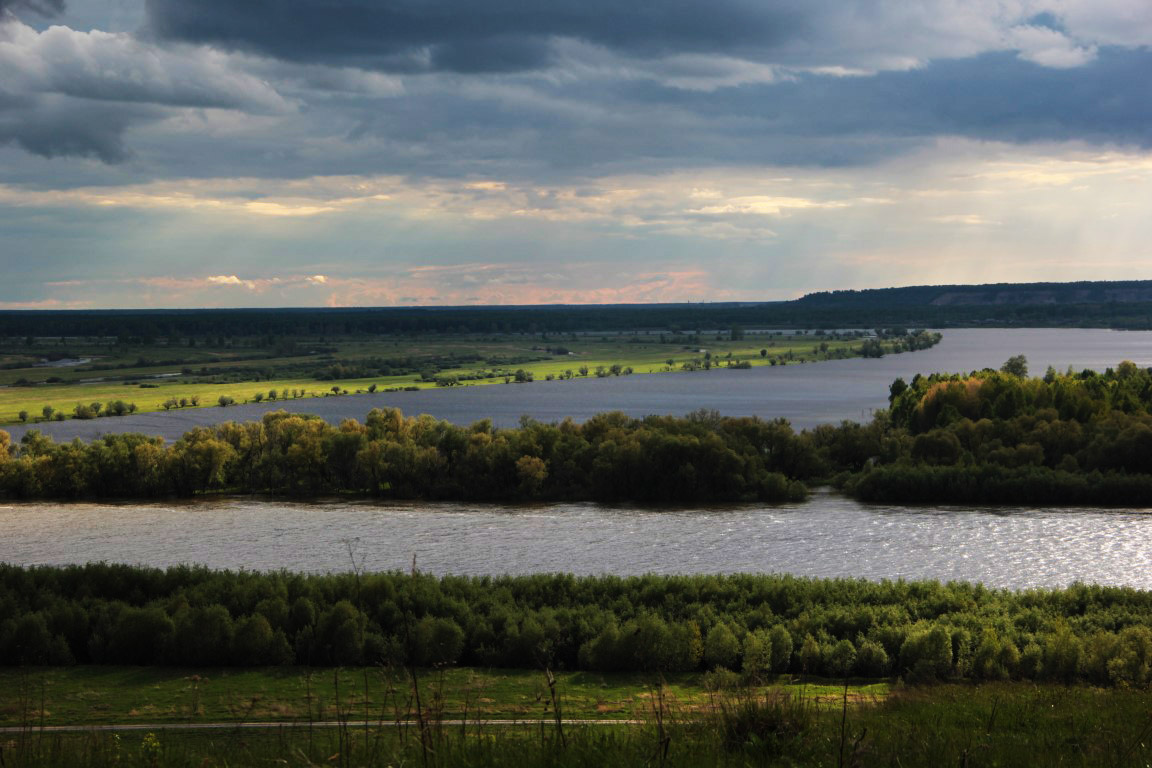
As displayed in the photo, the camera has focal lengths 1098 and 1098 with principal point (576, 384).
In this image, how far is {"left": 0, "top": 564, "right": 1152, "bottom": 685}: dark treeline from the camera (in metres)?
26.0

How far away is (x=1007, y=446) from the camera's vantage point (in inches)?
2381

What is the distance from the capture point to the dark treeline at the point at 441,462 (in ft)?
186

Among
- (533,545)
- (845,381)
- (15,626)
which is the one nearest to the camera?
(15,626)

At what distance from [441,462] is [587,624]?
106 feet

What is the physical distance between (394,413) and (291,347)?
109 metres

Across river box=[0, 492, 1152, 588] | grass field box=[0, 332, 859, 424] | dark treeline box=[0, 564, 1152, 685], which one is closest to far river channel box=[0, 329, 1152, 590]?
river box=[0, 492, 1152, 588]

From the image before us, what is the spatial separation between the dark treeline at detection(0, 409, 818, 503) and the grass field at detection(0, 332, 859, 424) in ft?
108

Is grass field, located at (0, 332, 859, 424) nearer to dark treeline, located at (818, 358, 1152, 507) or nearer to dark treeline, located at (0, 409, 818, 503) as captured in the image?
dark treeline, located at (0, 409, 818, 503)

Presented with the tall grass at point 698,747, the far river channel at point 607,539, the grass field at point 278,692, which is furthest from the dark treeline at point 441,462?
the tall grass at point 698,747

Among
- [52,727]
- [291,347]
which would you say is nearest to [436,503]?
[52,727]

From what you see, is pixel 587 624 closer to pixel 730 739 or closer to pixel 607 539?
pixel 607 539

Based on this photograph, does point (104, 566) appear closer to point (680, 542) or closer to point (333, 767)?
point (680, 542)

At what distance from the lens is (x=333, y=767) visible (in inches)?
318

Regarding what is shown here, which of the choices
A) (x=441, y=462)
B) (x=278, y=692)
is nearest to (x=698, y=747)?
(x=278, y=692)
